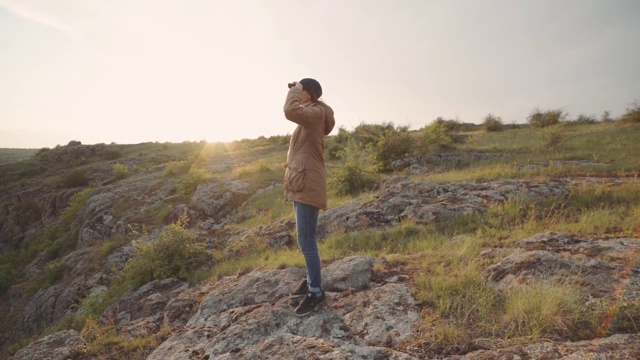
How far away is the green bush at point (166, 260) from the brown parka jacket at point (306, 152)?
195 inches

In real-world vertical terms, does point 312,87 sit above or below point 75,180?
above

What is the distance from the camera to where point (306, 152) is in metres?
3.94

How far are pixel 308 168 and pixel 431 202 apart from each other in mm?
5154

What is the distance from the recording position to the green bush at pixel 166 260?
7.33m

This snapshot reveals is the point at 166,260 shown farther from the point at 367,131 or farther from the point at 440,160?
the point at 367,131

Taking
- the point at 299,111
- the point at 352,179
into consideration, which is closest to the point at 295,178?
the point at 299,111

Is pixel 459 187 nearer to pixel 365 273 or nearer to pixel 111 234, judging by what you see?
pixel 365 273

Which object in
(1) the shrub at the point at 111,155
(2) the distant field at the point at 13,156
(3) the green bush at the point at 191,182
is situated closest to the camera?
(3) the green bush at the point at 191,182

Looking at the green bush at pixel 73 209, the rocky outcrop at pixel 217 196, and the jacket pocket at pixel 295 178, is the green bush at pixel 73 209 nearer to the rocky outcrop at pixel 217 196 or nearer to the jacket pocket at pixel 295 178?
the rocky outcrop at pixel 217 196

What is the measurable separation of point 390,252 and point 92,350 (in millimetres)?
5271

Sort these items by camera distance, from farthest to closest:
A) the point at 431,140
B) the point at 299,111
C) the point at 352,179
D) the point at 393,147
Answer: the point at 431,140
the point at 393,147
the point at 352,179
the point at 299,111

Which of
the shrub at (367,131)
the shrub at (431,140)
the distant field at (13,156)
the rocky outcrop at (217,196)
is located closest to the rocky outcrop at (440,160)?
the shrub at (431,140)

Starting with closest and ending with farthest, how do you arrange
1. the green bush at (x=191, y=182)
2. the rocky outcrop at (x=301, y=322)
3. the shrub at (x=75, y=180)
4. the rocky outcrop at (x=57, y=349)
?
1. the rocky outcrop at (x=301, y=322)
2. the rocky outcrop at (x=57, y=349)
3. the green bush at (x=191, y=182)
4. the shrub at (x=75, y=180)

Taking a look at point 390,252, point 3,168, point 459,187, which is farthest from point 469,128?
point 3,168
